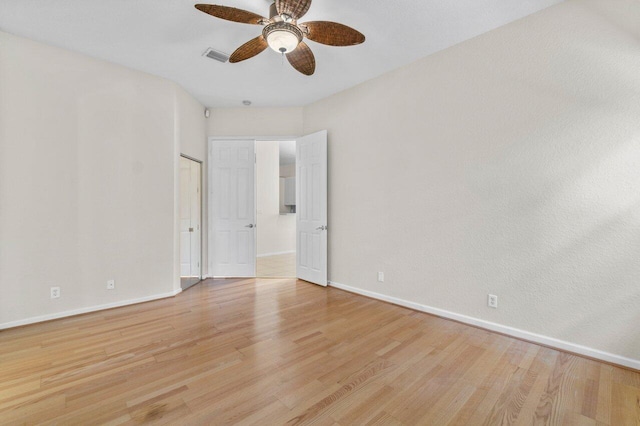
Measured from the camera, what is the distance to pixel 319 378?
2053 mm

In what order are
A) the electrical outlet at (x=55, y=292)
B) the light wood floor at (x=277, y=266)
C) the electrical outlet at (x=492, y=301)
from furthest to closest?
the light wood floor at (x=277, y=266) < the electrical outlet at (x=55, y=292) < the electrical outlet at (x=492, y=301)

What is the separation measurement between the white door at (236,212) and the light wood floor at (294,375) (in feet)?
5.76

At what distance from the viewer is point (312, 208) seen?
4.66 metres

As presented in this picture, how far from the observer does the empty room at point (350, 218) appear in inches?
77.7

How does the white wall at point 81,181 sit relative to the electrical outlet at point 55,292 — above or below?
above

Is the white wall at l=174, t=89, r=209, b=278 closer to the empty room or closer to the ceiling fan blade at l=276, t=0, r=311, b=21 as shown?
the empty room

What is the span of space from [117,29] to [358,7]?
7.97 ft

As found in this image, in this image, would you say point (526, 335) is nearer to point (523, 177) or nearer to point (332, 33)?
point (523, 177)

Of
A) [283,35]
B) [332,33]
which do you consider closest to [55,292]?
[283,35]

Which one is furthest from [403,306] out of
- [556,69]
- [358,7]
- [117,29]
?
[117,29]

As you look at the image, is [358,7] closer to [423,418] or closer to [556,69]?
[556,69]

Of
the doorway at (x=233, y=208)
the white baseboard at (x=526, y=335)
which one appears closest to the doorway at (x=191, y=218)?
the doorway at (x=233, y=208)

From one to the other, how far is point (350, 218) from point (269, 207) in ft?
13.2

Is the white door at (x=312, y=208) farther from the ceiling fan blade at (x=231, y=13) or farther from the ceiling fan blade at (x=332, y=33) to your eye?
the ceiling fan blade at (x=231, y=13)
